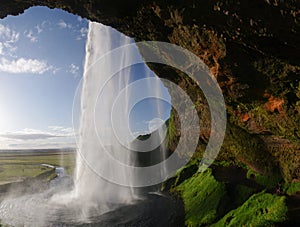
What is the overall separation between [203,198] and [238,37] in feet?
59.8

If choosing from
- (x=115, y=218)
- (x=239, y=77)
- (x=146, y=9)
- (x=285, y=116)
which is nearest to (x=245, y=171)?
(x=115, y=218)

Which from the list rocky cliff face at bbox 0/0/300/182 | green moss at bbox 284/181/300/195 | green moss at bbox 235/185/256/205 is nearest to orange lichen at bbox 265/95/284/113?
rocky cliff face at bbox 0/0/300/182

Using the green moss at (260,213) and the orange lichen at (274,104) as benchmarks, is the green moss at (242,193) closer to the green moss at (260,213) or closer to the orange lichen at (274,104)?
the green moss at (260,213)

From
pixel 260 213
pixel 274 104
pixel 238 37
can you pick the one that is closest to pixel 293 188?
pixel 260 213

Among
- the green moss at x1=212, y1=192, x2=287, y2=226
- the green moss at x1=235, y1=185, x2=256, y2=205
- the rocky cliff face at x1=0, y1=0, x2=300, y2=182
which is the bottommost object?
the green moss at x1=235, y1=185, x2=256, y2=205

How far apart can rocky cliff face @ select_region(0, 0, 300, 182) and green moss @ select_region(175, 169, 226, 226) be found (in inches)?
280

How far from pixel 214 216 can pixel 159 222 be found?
12.6 ft

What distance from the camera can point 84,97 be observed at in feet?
109

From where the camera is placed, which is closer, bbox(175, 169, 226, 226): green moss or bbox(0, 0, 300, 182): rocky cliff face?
bbox(0, 0, 300, 182): rocky cliff face

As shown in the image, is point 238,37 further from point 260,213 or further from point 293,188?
point 293,188

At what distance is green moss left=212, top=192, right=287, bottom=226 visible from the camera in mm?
14104

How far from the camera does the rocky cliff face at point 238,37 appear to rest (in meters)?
7.21

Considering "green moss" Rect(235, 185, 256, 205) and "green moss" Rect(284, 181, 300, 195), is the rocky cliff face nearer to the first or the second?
"green moss" Rect(284, 181, 300, 195)

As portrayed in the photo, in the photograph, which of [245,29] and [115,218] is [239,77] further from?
[115,218]
